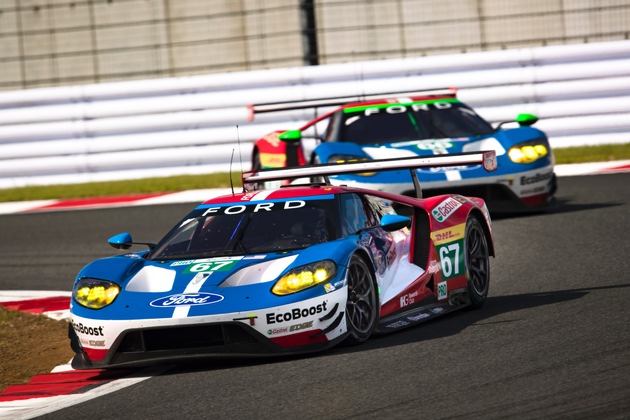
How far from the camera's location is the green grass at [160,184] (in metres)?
16.9

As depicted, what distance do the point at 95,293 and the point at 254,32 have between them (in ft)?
39.4

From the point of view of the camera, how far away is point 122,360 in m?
6.66

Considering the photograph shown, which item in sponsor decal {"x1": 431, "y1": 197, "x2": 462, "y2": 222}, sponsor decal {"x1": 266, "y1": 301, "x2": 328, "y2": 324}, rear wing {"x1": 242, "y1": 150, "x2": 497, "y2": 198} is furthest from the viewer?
sponsor decal {"x1": 431, "y1": 197, "x2": 462, "y2": 222}

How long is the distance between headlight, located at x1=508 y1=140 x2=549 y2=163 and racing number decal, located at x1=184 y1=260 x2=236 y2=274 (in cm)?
572

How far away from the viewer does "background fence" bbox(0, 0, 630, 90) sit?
17.7 meters

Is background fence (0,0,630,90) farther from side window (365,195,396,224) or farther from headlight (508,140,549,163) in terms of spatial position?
side window (365,195,396,224)

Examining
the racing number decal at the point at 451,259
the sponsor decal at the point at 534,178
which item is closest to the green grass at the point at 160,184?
the sponsor decal at the point at 534,178

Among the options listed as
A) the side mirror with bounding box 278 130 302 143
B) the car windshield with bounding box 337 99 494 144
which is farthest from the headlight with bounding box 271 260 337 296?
the side mirror with bounding box 278 130 302 143

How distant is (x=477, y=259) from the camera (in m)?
8.41

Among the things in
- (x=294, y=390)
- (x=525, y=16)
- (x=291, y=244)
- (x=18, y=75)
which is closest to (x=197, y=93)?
(x=18, y=75)

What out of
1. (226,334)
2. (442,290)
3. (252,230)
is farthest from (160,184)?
(226,334)

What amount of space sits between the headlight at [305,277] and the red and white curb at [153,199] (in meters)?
8.77

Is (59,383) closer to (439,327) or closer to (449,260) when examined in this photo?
(439,327)

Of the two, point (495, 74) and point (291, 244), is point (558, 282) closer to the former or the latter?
point (291, 244)
